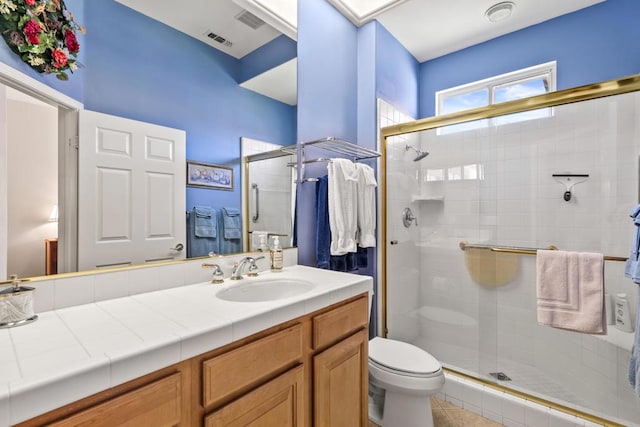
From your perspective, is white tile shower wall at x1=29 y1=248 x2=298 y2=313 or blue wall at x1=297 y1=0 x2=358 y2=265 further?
blue wall at x1=297 y1=0 x2=358 y2=265

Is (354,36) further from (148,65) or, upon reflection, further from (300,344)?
(300,344)

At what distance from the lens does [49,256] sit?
3.01 ft

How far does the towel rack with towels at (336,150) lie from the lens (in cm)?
172

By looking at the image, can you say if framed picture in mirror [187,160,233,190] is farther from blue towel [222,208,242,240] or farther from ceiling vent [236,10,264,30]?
ceiling vent [236,10,264,30]

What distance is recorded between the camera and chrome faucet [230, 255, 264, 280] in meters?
1.33

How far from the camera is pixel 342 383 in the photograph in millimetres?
1214

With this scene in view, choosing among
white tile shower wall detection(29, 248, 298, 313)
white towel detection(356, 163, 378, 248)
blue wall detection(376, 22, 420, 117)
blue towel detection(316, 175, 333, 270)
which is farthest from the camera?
blue wall detection(376, 22, 420, 117)

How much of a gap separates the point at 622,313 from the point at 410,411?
132 centimetres

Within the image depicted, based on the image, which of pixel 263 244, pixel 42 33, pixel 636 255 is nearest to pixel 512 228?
pixel 636 255

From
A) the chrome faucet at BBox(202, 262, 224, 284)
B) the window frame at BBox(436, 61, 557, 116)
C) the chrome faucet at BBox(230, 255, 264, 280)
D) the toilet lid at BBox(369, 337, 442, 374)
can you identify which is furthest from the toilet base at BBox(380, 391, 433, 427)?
the window frame at BBox(436, 61, 557, 116)

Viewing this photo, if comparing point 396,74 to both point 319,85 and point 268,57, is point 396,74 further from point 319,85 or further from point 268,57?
point 268,57

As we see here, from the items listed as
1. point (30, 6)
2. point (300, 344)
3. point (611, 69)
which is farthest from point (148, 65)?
point (611, 69)

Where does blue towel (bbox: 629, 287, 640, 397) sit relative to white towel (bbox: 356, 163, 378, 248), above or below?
below

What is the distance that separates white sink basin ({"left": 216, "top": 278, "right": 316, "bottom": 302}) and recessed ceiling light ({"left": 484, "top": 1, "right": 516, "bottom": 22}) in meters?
2.29
